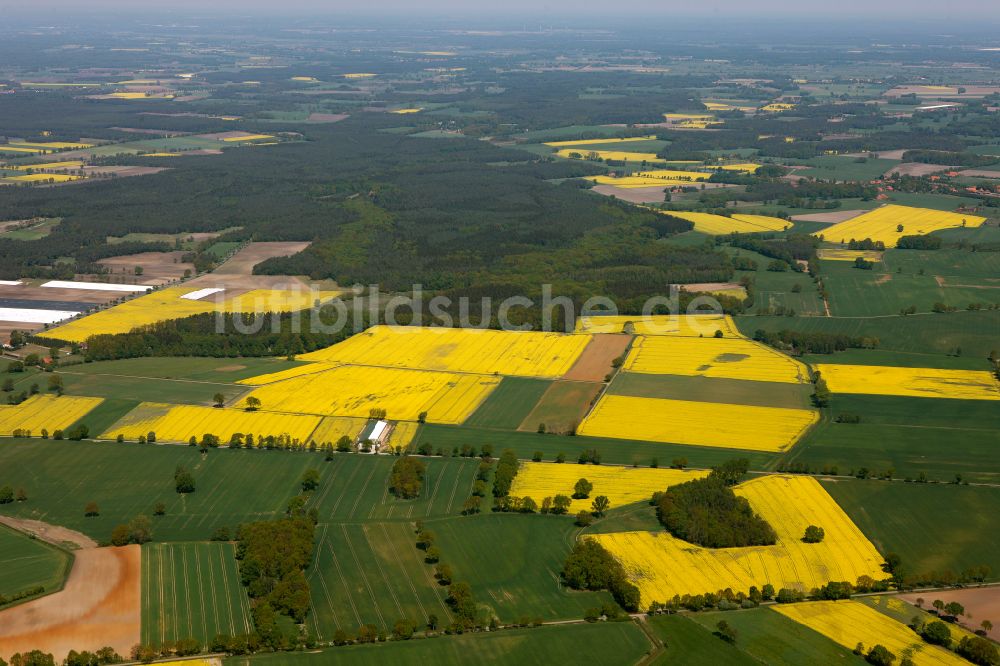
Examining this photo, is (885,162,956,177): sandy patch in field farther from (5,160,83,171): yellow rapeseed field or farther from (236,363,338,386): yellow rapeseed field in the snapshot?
(5,160,83,171): yellow rapeseed field

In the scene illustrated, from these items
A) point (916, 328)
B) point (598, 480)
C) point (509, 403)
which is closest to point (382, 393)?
point (509, 403)

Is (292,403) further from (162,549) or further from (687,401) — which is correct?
(687,401)

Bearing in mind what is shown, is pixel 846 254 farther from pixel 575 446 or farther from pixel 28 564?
pixel 28 564

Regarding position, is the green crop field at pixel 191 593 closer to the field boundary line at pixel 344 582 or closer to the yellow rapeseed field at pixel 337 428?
the field boundary line at pixel 344 582

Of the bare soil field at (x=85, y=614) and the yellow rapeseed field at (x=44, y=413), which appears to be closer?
the bare soil field at (x=85, y=614)

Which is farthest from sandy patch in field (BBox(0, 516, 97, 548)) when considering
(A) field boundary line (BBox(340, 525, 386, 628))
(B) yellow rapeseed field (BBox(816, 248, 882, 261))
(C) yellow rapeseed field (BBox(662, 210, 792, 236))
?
(C) yellow rapeseed field (BBox(662, 210, 792, 236))

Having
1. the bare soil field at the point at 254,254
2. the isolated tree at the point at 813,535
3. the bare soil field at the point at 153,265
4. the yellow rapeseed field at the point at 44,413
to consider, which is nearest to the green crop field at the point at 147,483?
the yellow rapeseed field at the point at 44,413

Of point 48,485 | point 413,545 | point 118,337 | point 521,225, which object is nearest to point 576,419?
point 413,545
